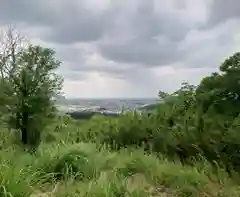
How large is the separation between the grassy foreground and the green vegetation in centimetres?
1

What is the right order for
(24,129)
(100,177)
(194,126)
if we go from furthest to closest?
(24,129) < (194,126) < (100,177)

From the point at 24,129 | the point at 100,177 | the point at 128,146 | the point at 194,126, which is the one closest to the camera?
the point at 100,177

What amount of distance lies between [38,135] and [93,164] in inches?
219

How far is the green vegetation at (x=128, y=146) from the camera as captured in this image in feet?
20.3

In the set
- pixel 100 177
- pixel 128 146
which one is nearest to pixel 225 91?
pixel 128 146

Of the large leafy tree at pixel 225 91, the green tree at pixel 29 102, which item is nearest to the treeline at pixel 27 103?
the green tree at pixel 29 102

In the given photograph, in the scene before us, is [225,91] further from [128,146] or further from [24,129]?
[24,129]

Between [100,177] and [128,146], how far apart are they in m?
4.56

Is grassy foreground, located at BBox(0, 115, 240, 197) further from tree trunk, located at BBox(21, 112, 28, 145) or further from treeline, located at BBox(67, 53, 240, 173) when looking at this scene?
tree trunk, located at BBox(21, 112, 28, 145)

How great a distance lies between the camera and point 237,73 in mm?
10266

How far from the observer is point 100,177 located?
6.54 metres

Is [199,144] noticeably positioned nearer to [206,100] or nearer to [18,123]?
[206,100]

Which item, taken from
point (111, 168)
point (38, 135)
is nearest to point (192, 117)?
point (111, 168)

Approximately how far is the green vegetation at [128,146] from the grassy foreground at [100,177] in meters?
0.01
